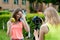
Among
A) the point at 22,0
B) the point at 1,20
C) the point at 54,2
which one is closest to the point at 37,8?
the point at 22,0

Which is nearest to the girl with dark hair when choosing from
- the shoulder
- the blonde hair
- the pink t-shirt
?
the pink t-shirt

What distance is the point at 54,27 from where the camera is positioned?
15.6ft

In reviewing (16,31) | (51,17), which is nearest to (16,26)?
(16,31)

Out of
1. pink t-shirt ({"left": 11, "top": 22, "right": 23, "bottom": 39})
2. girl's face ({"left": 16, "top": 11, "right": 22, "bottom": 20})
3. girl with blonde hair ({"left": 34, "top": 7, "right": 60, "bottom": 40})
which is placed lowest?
pink t-shirt ({"left": 11, "top": 22, "right": 23, "bottom": 39})

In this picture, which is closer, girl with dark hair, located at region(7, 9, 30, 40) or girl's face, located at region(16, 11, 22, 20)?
girl's face, located at region(16, 11, 22, 20)

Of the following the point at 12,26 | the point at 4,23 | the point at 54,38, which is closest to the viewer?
the point at 54,38

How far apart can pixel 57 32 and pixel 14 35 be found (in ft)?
10.6

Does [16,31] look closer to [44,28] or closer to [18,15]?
[18,15]

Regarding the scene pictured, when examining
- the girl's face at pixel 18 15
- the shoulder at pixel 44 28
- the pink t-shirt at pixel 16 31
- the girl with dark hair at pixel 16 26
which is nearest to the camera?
the shoulder at pixel 44 28

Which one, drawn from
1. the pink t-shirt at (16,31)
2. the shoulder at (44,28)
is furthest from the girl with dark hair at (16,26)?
the shoulder at (44,28)

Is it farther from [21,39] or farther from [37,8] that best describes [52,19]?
[37,8]

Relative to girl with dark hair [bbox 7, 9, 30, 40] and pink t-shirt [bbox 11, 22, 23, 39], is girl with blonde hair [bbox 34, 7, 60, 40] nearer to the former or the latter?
girl with dark hair [bbox 7, 9, 30, 40]

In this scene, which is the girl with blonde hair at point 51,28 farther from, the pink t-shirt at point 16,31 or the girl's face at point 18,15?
the pink t-shirt at point 16,31

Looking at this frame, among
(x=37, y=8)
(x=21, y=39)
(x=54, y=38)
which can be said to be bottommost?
(x=37, y=8)
